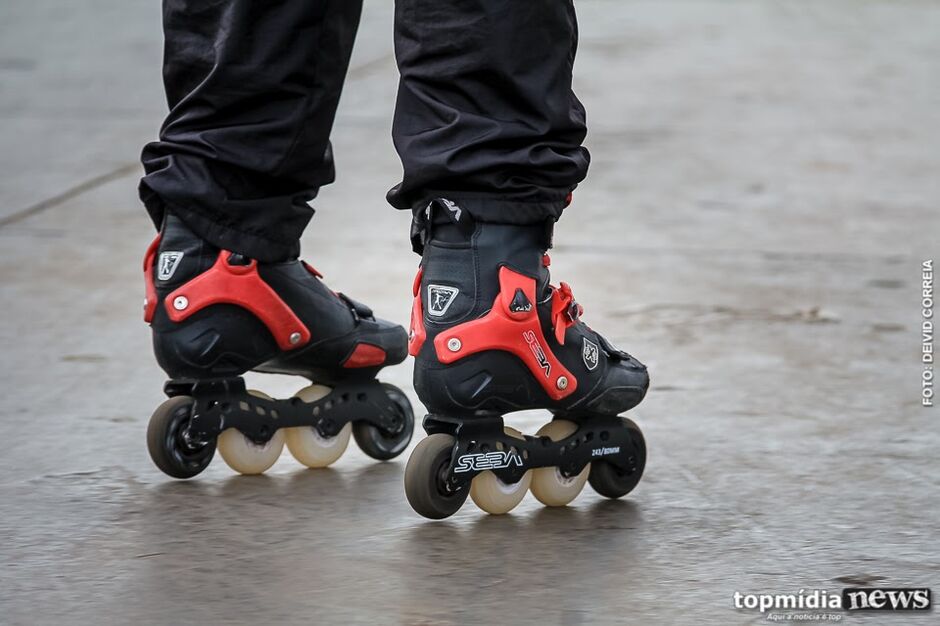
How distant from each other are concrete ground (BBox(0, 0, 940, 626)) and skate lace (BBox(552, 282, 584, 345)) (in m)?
0.24

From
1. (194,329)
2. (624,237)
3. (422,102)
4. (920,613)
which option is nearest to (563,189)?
(422,102)

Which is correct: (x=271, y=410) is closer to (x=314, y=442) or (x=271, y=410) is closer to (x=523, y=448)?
(x=314, y=442)

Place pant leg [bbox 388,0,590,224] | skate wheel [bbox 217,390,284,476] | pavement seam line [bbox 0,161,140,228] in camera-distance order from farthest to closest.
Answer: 1. pavement seam line [bbox 0,161,140,228]
2. skate wheel [bbox 217,390,284,476]
3. pant leg [bbox 388,0,590,224]

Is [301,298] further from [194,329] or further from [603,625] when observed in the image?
[603,625]

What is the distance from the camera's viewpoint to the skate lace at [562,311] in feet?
5.57

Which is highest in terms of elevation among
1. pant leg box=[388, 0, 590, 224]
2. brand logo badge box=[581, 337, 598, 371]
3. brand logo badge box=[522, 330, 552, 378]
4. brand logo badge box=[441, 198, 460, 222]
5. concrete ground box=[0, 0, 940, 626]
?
pant leg box=[388, 0, 590, 224]

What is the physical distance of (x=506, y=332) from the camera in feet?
5.38

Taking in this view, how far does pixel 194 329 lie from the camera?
178 cm

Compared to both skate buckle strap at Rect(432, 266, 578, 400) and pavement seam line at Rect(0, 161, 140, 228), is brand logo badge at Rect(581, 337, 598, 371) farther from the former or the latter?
pavement seam line at Rect(0, 161, 140, 228)

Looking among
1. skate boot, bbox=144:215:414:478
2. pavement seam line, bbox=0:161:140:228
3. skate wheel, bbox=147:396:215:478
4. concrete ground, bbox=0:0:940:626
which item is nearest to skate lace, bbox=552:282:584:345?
concrete ground, bbox=0:0:940:626

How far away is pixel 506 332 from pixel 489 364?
44 mm

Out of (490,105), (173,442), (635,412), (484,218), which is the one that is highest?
(490,105)

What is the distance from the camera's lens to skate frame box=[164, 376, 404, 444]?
1.81 m

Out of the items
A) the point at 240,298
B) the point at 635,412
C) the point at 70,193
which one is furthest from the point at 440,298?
the point at 70,193
